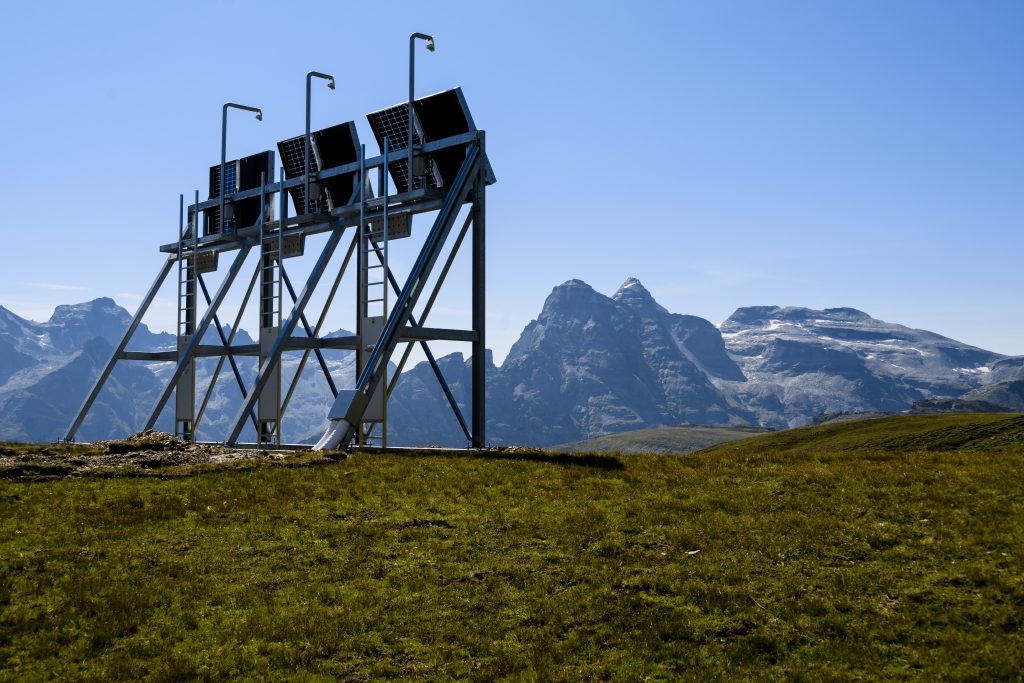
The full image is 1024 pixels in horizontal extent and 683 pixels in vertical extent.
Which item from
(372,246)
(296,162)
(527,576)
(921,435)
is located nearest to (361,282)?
(372,246)

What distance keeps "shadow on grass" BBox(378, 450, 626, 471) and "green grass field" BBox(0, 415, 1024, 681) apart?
3.97m

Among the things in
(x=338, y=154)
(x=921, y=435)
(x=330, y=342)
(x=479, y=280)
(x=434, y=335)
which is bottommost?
(x=921, y=435)

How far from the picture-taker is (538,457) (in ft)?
141

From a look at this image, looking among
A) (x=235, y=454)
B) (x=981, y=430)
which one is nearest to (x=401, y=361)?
(x=235, y=454)

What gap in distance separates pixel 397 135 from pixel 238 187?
2025 cm

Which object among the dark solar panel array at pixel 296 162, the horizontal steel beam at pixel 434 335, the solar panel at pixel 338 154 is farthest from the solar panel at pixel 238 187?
the horizontal steel beam at pixel 434 335

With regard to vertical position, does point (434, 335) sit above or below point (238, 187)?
below

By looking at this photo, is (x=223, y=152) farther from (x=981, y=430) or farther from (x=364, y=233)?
(x=981, y=430)

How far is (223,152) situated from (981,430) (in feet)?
197

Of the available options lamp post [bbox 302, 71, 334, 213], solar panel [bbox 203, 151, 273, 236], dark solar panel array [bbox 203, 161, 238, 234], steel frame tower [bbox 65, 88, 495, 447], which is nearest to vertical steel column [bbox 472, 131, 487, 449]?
steel frame tower [bbox 65, 88, 495, 447]

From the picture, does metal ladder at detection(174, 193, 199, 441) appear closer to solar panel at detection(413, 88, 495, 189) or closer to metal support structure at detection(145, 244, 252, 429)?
metal support structure at detection(145, 244, 252, 429)

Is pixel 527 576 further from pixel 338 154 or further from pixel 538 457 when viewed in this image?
pixel 338 154

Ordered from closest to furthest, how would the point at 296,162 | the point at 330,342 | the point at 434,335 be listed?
the point at 434,335 < the point at 330,342 < the point at 296,162

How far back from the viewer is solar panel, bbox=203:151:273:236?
69.1 meters
